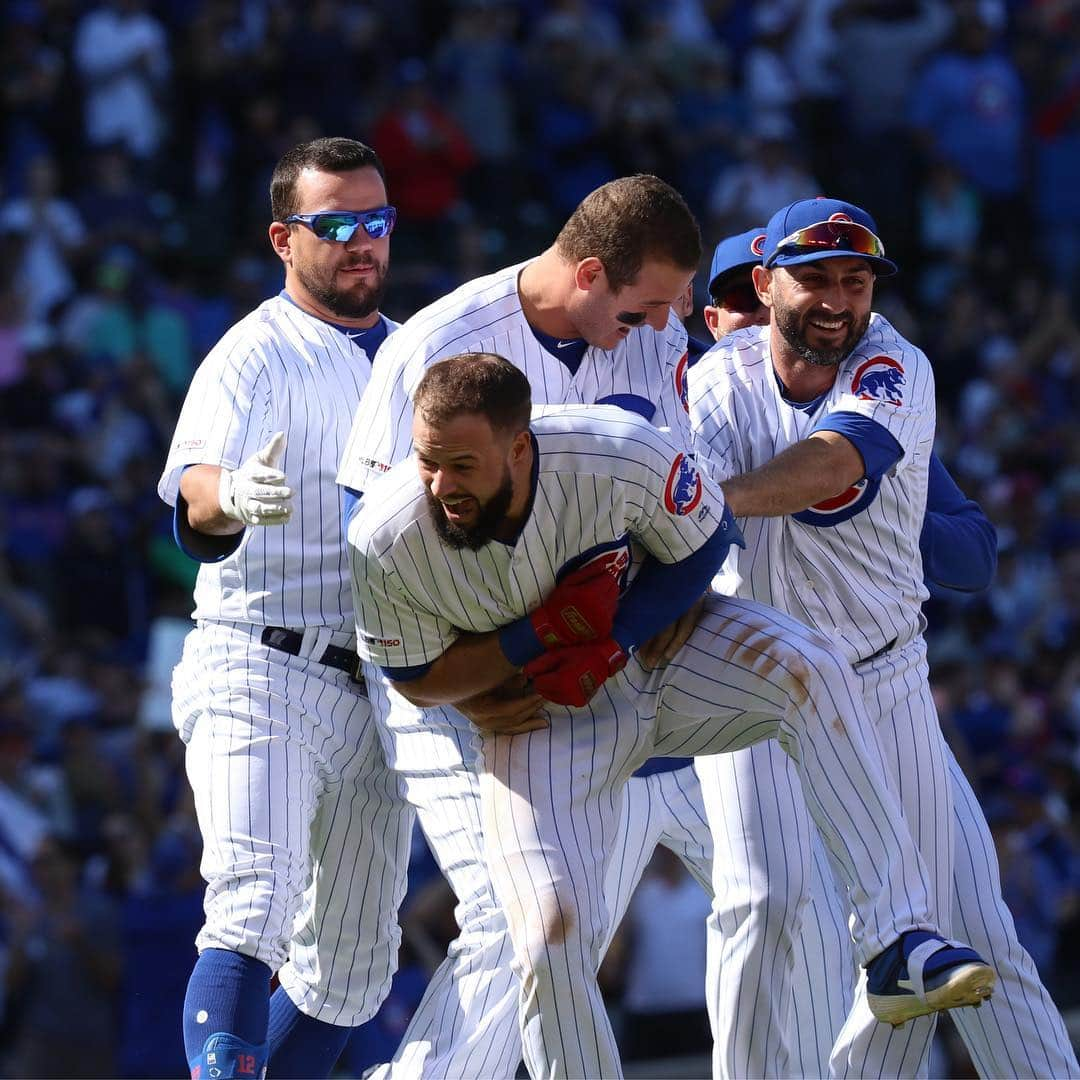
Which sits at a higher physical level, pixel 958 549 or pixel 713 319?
pixel 713 319

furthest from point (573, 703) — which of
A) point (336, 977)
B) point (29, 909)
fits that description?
point (29, 909)

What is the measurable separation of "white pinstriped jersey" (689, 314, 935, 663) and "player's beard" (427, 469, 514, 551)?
803 mm

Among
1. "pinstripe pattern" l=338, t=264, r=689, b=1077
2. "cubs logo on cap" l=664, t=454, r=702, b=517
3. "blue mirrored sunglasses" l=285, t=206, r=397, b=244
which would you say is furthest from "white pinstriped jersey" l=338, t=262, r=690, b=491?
"blue mirrored sunglasses" l=285, t=206, r=397, b=244

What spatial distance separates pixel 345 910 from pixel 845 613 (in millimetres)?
1449

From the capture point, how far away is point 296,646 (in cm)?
506

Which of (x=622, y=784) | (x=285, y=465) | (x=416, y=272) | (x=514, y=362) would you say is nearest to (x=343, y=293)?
(x=285, y=465)

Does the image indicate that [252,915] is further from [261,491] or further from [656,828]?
[656,828]

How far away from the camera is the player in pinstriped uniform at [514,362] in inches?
179

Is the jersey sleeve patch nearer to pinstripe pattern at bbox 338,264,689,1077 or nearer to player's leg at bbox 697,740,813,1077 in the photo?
pinstripe pattern at bbox 338,264,689,1077

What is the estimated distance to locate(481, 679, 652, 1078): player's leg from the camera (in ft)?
14.3

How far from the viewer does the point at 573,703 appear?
448 centimetres

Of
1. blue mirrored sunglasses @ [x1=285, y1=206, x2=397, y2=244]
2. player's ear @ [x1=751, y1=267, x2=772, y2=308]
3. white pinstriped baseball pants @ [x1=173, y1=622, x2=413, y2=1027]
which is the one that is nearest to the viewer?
white pinstriped baseball pants @ [x1=173, y1=622, x2=413, y2=1027]

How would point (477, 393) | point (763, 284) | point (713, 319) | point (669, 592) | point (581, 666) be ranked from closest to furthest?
point (477, 393)
point (581, 666)
point (669, 592)
point (763, 284)
point (713, 319)

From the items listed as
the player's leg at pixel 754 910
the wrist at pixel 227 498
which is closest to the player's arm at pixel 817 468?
the player's leg at pixel 754 910
